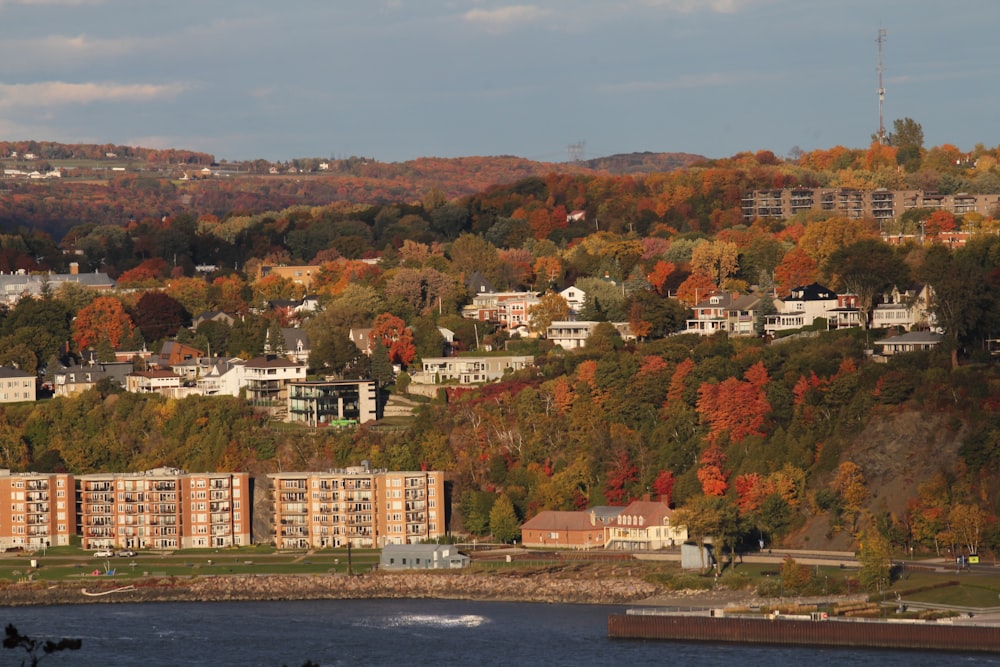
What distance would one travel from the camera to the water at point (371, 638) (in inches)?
1914

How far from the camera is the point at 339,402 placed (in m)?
72.9

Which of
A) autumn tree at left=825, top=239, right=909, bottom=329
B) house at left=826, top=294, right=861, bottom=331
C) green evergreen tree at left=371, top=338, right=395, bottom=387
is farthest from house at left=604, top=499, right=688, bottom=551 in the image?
green evergreen tree at left=371, top=338, right=395, bottom=387

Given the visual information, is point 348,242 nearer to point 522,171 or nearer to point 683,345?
point 683,345

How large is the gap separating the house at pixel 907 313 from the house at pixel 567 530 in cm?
1451

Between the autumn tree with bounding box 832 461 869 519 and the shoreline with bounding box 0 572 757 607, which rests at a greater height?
the autumn tree with bounding box 832 461 869 519

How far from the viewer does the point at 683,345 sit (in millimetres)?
70062

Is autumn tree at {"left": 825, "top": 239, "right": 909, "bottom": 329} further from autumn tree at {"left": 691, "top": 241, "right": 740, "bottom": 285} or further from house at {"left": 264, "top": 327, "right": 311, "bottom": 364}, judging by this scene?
house at {"left": 264, "top": 327, "right": 311, "bottom": 364}

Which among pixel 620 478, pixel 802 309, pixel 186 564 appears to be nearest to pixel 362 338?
pixel 802 309

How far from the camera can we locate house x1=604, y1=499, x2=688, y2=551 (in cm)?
6066

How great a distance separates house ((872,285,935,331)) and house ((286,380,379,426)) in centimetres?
1802

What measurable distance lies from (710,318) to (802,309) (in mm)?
3512

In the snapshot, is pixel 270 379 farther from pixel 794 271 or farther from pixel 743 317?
pixel 794 271

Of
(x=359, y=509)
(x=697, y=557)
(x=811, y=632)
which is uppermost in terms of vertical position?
(x=359, y=509)

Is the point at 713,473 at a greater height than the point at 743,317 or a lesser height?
lesser
